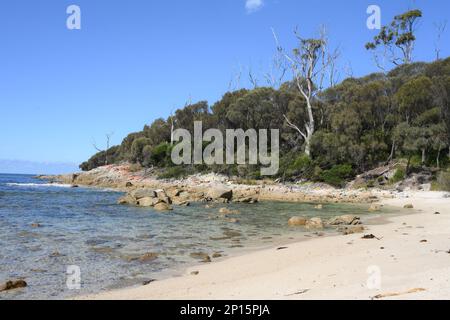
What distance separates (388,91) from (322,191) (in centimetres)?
2027

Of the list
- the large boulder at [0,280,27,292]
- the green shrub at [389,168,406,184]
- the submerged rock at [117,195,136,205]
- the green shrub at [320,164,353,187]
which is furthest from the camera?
the green shrub at [320,164,353,187]

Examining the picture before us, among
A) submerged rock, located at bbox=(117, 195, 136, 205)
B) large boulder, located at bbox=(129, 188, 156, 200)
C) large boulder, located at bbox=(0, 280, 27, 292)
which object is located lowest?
large boulder, located at bbox=(0, 280, 27, 292)

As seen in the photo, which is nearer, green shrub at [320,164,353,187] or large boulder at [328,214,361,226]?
large boulder at [328,214,361,226]

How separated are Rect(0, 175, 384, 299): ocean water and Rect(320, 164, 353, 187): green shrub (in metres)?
21.1

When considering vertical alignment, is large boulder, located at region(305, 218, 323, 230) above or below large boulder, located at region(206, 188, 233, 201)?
below

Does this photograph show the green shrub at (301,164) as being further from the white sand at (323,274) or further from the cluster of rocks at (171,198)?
the white sand at (323,274)

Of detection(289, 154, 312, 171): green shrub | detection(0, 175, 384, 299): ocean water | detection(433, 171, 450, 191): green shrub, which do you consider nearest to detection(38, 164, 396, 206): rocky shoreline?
detection(289, 154, 312, 171): green shrub

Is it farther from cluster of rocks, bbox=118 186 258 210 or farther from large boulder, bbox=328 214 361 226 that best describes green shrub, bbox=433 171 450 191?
large boulder, bbox=328 214 361 226

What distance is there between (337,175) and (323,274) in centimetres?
3518

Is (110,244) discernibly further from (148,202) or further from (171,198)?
(171,198)

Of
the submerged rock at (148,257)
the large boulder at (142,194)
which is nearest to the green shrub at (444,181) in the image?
the large boulder at (142,194)

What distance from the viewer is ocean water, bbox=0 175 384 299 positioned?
8.21 metres

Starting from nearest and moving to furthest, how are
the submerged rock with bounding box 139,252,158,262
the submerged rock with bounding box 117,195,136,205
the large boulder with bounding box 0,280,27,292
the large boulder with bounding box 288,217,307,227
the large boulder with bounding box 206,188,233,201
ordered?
the large boulder with bounding box 0,280,27,292
the submerged rock with bounding box 139,252,158,262
the large boulder with bounding box 288,217,307,227
the submerged rock with bounding box 117,195,136,205
the large boulder with bounding box 206,188,233,201

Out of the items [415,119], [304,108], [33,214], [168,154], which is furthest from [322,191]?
[168,154]
